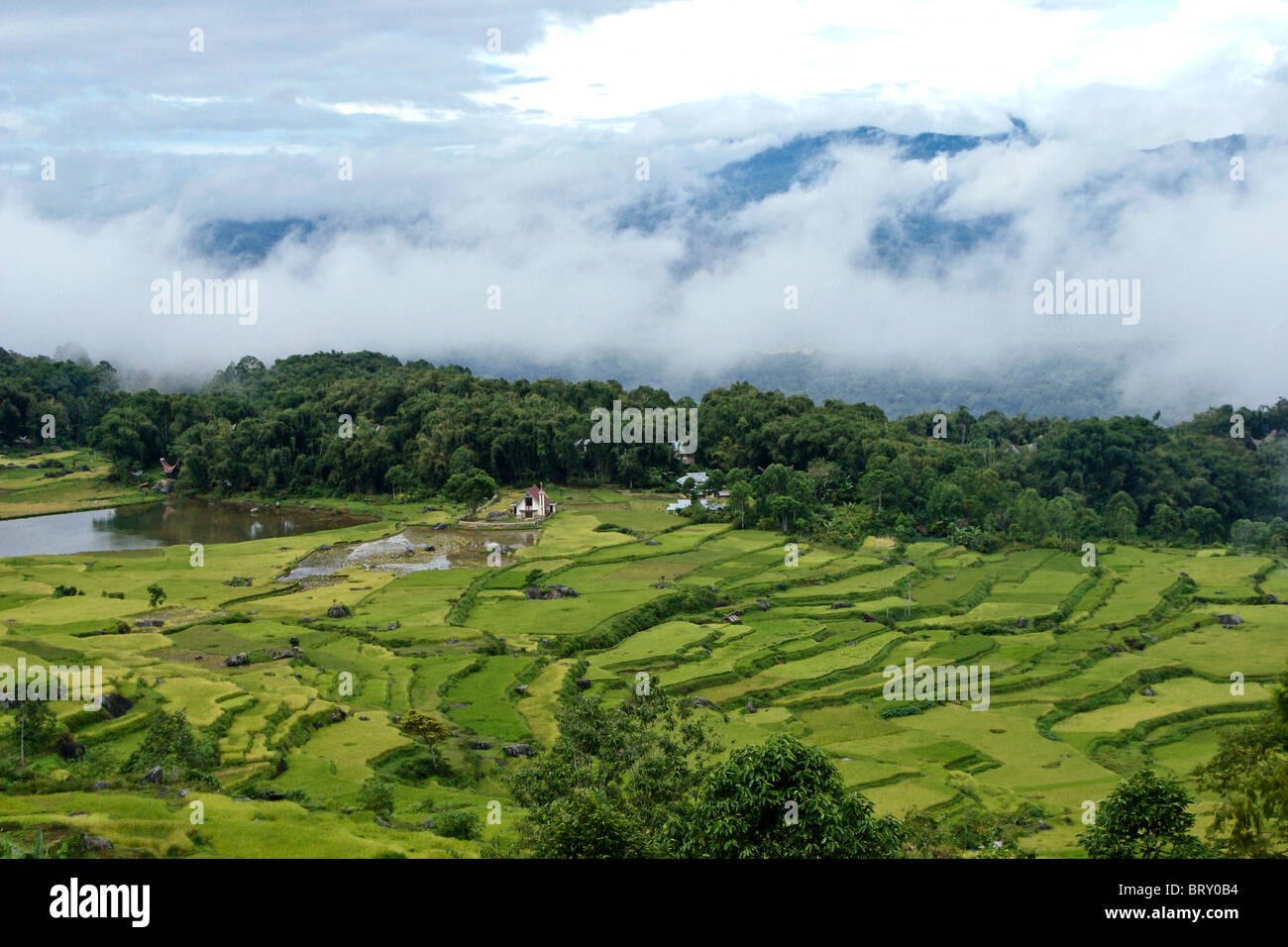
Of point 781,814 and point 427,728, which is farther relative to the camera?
point 427,728

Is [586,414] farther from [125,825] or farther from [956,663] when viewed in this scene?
[125,825]

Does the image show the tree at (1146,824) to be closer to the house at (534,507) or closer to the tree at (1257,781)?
the tree at (1257,781)

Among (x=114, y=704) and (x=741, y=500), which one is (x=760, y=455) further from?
(x=114, y=704)

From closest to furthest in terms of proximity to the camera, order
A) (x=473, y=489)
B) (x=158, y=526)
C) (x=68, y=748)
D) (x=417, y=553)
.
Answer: (x=68, y=748)
(x=417, y=553)
(x=158, y=526)
(x=473, y=489)

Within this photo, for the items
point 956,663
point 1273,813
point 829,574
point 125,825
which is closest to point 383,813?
point 125,825

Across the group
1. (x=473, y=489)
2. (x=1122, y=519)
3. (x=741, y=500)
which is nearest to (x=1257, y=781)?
(x=741, y=500)

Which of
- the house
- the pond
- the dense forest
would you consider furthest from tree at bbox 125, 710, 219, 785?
the house

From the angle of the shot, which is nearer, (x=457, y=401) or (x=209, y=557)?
(x=209, y=557)
